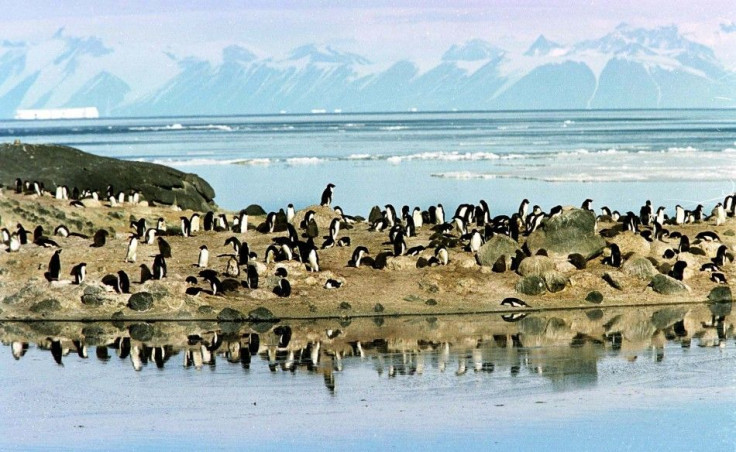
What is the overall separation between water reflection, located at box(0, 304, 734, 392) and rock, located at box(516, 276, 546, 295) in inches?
29.2

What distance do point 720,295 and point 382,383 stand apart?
26.4 feet

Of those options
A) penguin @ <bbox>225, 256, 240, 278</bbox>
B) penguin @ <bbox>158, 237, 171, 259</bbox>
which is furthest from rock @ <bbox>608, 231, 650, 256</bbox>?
penguin @ <bbox>158, 237, 171, 259</bbox>

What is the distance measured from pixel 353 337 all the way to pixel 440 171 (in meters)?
37.4

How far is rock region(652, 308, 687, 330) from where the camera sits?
17516 mm

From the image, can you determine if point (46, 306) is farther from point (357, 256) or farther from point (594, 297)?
point (594, 297)

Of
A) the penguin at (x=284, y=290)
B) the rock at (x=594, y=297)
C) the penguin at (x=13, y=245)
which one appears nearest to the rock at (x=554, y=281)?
the rock at (x=594, y=297)

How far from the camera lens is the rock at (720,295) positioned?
63.9 feet

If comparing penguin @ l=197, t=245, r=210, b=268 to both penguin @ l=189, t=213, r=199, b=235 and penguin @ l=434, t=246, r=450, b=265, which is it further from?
penguin @ l=189, t=213, r=199, b=235

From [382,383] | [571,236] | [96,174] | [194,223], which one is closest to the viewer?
[382,383]

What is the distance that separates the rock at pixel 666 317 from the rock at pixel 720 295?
0.88 m

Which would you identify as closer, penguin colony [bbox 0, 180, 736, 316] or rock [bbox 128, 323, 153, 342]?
rock [bbox 128, 323, 153, 342]

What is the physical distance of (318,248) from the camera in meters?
21.6

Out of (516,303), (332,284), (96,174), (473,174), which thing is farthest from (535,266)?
(473,174)

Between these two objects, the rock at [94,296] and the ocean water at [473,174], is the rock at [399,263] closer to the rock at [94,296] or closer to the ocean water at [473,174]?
the rock at [94,296]
